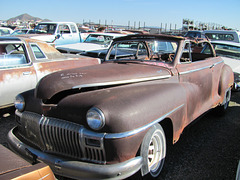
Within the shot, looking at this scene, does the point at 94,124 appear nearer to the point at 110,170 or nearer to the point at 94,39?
the point at 110,170

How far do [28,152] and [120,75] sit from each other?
1401 millimetres

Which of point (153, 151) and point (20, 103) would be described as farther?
point (20, 103)

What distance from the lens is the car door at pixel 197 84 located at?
10.9 ft

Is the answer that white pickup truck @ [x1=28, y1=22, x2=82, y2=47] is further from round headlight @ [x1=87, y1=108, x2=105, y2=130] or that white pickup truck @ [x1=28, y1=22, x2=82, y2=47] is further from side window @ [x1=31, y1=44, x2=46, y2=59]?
round headlight @ [x1=87, y1=108, x2=105, y2=130]

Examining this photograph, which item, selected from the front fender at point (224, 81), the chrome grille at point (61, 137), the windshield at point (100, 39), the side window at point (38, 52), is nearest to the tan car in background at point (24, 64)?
the side window at point (38, 52)

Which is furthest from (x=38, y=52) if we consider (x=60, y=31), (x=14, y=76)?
(x=60, y=31)

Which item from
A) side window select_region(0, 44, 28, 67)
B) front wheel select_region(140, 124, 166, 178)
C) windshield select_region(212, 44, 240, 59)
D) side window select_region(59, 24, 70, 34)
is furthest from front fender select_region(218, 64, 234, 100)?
side window select_region(59, 24, 70, 34)

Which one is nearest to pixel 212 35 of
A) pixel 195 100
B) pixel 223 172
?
pixel 195 100

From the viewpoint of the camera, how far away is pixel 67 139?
2275 millimetres

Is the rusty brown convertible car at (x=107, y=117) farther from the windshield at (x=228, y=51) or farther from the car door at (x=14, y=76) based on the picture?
the windshield at (x=228, y=51)

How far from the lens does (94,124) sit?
7.02 ft

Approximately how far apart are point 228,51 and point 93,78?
20.9ft

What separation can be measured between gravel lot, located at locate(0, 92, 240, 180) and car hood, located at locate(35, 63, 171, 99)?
3.37ft

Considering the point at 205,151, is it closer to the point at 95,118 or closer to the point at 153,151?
the point at 153,151
